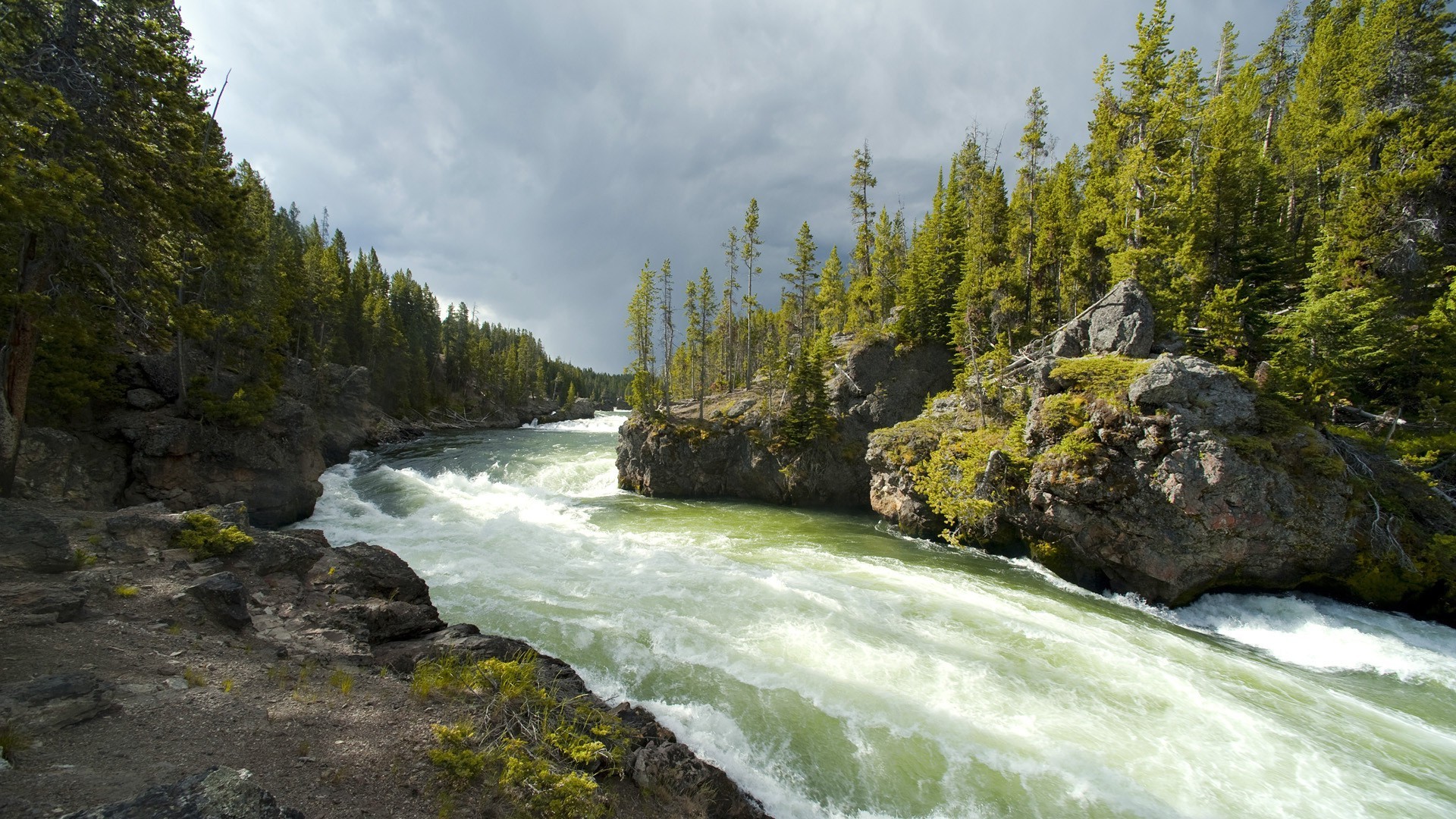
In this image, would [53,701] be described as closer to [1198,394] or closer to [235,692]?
[235,692]

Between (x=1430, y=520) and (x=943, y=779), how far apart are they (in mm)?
18722

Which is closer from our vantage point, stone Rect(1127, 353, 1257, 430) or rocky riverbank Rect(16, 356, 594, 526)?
rocky riverbank Rect(16, 356, 594, 526)

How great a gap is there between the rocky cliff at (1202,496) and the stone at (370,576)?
60.4ft

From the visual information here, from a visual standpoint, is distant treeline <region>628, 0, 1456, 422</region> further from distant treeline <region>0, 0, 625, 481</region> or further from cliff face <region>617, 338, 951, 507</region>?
distant treeline <region>0, 0, 625, 481</region>

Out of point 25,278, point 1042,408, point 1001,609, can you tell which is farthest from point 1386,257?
point 25,278

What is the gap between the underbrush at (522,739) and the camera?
5.15 metres

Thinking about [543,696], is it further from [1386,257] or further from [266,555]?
[1386,257]

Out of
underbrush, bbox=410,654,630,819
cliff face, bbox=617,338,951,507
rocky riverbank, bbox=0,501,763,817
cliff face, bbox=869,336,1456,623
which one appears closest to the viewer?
rocky riverbank, bbox=0,501,763,817

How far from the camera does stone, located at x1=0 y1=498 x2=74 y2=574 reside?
282 inches

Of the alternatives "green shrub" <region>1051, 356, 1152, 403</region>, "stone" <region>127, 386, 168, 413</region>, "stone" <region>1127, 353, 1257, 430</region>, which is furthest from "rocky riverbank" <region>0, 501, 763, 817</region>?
"green shrub" <region>1051, 356, 1152, 403</region>

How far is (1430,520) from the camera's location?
1437 centimetres

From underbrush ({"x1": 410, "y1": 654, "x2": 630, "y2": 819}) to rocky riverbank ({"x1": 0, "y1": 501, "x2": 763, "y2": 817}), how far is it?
0.05 m

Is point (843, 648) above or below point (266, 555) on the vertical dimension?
below

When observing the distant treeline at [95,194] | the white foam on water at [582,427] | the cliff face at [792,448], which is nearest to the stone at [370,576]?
the distant treeline at [95,194]
